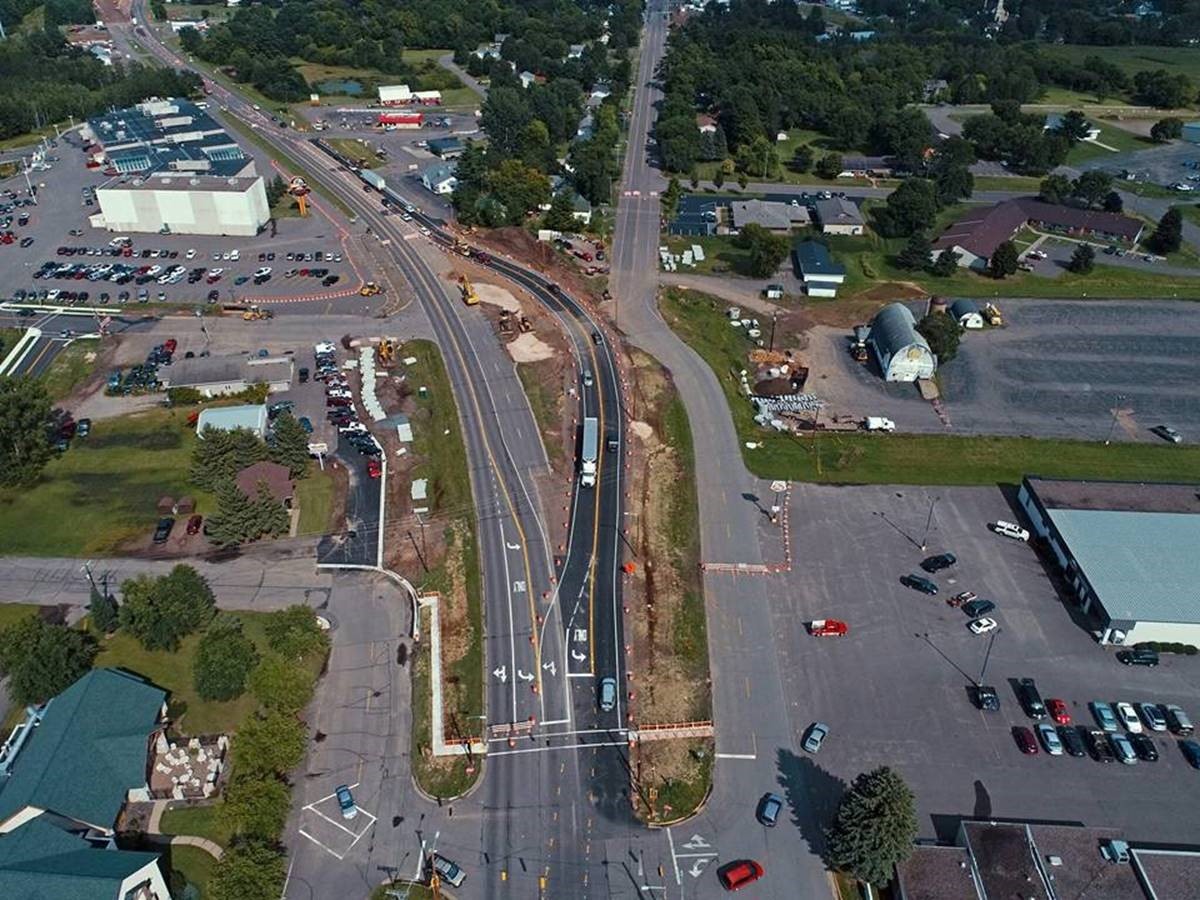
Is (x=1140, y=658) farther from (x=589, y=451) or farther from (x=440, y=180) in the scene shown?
(x=440, y=180)

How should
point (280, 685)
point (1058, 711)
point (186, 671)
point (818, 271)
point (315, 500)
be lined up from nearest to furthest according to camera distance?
point (280, 685)
point (1058, 711)
point (186, 671)
point (315, 500)
point (818, 271)

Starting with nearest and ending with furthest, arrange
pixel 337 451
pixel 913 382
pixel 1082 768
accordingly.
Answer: pixel 1082 768, pixel 337 451, pixel 913 382

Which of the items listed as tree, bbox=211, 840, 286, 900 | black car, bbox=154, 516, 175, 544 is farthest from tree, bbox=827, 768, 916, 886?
black car, bbox=154, 516, 175, 544

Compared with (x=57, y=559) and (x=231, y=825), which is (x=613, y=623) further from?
(x=57, y=559)

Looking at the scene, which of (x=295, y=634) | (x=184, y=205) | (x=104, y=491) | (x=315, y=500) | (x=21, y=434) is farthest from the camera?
(x=184, y=205)

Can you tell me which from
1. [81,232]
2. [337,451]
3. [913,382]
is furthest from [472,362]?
[81,232]

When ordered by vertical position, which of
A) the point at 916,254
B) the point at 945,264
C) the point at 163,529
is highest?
the point at 916,254

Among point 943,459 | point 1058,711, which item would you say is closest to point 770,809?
point 1058,711
